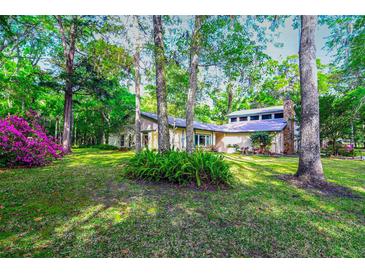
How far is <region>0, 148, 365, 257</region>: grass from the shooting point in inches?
77.0

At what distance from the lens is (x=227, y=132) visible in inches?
760

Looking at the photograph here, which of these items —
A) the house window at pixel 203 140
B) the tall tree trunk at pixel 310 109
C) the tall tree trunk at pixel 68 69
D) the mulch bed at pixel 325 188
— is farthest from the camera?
the house window at pixel 203 140

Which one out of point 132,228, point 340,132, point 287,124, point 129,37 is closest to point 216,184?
point 132,228

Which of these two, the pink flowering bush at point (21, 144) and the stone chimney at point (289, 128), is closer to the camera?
the pink flowering bush at point (21, 144)

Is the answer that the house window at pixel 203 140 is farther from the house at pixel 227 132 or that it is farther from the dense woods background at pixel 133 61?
the dense woods background at pixel 133 61

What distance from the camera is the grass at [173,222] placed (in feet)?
6.42

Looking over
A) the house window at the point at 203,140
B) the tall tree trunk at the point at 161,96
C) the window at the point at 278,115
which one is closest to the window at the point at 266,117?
the window at the point at 278,115

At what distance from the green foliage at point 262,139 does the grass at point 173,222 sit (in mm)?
12044

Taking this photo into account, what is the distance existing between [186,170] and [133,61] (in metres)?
5.28

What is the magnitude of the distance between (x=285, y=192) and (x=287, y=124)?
51.9 ft

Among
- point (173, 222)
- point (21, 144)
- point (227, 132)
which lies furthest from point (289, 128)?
point (21, 144)

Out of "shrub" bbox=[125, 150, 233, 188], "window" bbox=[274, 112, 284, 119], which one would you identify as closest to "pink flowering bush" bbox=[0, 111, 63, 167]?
"shrub" bbox=[125, 150, 233, 188]

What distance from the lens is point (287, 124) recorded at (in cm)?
1733
